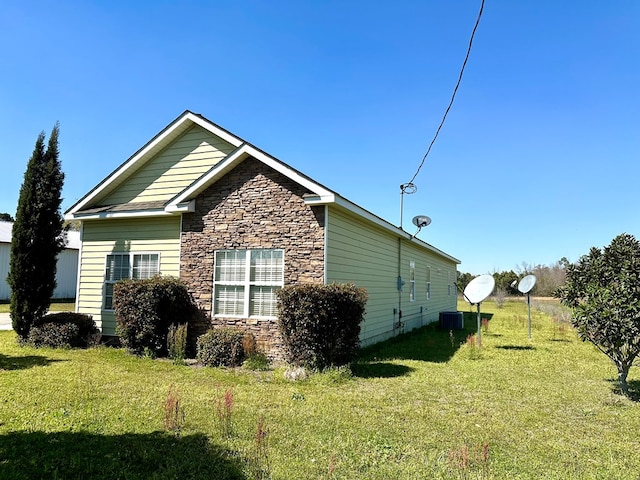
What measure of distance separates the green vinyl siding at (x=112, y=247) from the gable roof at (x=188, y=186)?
40 centimetres

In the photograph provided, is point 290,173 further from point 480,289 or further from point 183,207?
point 480,289

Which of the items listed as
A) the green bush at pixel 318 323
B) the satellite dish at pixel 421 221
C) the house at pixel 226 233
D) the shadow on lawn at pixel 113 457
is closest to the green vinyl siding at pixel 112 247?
the house at pixel 226 233

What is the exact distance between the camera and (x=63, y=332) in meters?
10.6

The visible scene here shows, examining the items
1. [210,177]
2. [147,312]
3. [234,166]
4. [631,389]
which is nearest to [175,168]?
[210,177]

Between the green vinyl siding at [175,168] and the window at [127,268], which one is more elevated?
the green vinyl siding at [175,168]

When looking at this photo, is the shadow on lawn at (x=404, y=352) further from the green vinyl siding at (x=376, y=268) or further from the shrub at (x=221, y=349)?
the shrub at (x=221, y=349)

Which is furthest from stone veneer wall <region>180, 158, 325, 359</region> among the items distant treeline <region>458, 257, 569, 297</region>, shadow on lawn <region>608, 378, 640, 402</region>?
distant treeline <region>458, 257, 569, 297</region>

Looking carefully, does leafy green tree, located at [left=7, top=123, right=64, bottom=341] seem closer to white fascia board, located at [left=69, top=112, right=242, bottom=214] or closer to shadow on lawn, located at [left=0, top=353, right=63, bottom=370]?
white fascia board, located at [left=69, top=112, right=242, bottom=214]

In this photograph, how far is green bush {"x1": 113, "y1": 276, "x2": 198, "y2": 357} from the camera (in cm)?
943

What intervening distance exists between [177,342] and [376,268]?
5.87 metres

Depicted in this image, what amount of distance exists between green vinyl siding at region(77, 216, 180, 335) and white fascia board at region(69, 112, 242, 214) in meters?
0.81

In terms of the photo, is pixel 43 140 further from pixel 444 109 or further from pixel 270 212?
pixel 444 109

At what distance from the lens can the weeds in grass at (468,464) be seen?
3.64 meters

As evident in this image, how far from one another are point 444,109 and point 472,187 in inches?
309
